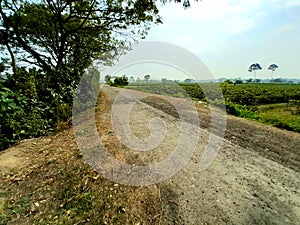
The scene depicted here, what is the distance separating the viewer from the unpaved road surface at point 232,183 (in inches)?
85.1

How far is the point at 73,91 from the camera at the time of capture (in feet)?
22.8

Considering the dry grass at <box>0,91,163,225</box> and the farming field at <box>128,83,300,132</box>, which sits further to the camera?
the farming field at <box>128,83,300,132</box>

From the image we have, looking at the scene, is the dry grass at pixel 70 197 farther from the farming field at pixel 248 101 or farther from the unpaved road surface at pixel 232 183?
the farming field at pixel 248 101

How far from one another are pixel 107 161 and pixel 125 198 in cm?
85

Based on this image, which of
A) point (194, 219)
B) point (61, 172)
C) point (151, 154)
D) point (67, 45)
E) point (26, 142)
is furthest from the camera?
point (67, 45)

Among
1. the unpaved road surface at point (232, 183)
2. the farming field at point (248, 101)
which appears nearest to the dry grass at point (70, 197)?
the unpaved road surface at point (232, 183)

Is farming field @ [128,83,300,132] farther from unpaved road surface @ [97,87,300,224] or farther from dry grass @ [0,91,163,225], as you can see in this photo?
dry grass @ [0,91,163,225]

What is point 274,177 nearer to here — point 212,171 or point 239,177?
point 239,177

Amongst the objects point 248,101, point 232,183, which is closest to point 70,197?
point 232,183

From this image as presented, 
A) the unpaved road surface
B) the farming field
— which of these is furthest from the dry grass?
the farming field

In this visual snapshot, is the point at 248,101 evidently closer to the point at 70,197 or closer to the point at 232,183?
the point at 232,183

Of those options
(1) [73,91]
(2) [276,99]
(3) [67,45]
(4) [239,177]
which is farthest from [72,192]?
(2) [276,99]

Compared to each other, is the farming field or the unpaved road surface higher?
the unpaved road surface

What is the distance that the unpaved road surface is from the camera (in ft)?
7.09
